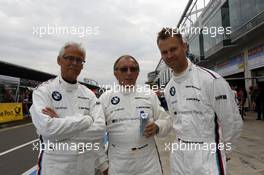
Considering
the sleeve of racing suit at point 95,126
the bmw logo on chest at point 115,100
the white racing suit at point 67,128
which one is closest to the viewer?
the white racing suit at point 67,128

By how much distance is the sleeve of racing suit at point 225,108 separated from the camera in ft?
8.33

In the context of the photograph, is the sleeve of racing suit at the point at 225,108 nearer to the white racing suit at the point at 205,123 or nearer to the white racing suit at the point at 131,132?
the white racing suit at the point at 205,123

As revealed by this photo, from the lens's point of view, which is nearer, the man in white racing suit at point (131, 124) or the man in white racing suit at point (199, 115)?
the man in white racing suit at point (199, 115)

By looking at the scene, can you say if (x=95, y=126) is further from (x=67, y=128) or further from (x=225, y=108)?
(x=225, y=108)

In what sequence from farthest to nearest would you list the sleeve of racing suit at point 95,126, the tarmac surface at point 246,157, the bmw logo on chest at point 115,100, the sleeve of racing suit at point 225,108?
1. the tarmac surface at point 246,157
2. the bmw logo on chest at point 115,100
3. the sleeve of racing suit at point 95,126
4. the sleeve of racing suit at point 225,108

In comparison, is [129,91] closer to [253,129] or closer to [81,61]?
[81,61]

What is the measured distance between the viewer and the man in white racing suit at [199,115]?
2547 millimetres

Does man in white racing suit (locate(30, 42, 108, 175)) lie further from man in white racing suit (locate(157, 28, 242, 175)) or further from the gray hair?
man in white racing suit (locate(157, 28, 242, 175))

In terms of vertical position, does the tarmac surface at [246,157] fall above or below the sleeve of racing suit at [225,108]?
below

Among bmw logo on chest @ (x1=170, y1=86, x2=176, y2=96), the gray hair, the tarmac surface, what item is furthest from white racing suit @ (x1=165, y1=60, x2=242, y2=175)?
the tarmac surface

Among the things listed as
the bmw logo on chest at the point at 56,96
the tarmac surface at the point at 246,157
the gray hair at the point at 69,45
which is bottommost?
the tarmac surface at the point at 246,157

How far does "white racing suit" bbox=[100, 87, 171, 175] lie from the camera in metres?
3.03

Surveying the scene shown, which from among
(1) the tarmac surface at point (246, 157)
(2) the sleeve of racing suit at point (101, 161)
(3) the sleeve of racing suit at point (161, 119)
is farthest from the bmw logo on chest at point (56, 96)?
(1) the tarmac surface at point (246, 157)

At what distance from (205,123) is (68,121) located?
111cm
